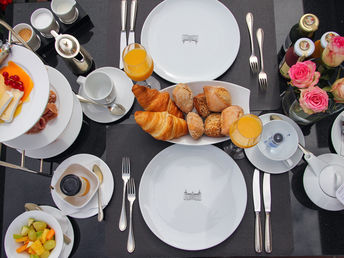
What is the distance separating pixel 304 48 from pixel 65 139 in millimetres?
808

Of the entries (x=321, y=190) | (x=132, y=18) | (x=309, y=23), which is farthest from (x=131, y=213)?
(x=309, y=23)

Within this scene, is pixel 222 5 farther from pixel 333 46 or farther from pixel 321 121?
pixel 321 121

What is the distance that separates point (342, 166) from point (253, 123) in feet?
1.07

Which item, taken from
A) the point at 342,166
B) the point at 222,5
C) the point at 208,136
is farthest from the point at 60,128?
the point at 342,166

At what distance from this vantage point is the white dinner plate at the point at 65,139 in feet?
2.80

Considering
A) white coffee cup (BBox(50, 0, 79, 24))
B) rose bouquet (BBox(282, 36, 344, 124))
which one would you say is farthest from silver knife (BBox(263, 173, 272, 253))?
white coffee cup (BBox(50, 0, 79, 24))

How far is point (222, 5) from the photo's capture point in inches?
36.3

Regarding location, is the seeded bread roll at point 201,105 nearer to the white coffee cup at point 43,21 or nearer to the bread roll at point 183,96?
the bread roll at point 183,96

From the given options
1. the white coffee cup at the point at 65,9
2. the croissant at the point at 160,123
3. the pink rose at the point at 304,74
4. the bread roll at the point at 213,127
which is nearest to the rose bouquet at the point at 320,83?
the pink rose at the point at 304,74

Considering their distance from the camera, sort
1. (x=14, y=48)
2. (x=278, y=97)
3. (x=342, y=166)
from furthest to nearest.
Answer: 1. (x=278, y=97)
2. (x=342, y=166)
3. (x=14, y=48)

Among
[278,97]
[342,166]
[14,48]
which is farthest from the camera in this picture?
[278,97]

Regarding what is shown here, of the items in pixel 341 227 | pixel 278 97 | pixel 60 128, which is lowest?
pixel 341 227

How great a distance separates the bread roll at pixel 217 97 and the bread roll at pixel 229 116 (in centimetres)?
Answer: 2

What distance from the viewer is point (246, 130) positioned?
27.5 inches
